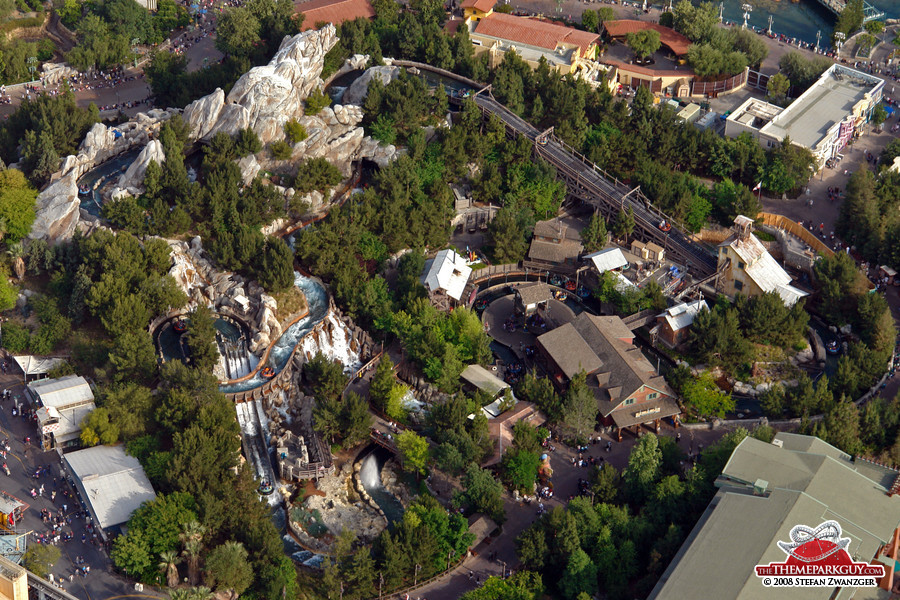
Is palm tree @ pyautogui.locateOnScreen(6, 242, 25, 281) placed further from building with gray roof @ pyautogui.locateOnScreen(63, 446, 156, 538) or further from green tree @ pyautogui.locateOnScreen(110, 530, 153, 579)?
green tree @ pyautogui.locateOnScreen(110, 530, 153, 579)

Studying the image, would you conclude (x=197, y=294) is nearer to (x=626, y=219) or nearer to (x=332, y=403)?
(x=332, y=403)

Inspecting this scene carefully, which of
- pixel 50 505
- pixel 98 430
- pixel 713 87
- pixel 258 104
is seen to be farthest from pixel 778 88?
pixel 50 505

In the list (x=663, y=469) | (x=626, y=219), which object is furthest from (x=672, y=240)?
(x=663, y=469)

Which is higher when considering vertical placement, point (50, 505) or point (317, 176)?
point (317, 176)

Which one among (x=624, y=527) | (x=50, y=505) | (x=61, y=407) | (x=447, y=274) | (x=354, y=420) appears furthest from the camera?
(x=447, y=274)

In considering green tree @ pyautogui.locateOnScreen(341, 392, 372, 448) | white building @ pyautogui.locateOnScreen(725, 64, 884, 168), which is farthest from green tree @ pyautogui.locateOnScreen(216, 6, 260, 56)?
white building @ pyautogui.locateOnScreen(725, 64, 884, 168)

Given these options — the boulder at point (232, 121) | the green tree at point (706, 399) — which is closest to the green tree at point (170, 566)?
the green tree at point (706, 399)

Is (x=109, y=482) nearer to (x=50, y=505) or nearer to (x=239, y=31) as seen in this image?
(x=50, y=505)
